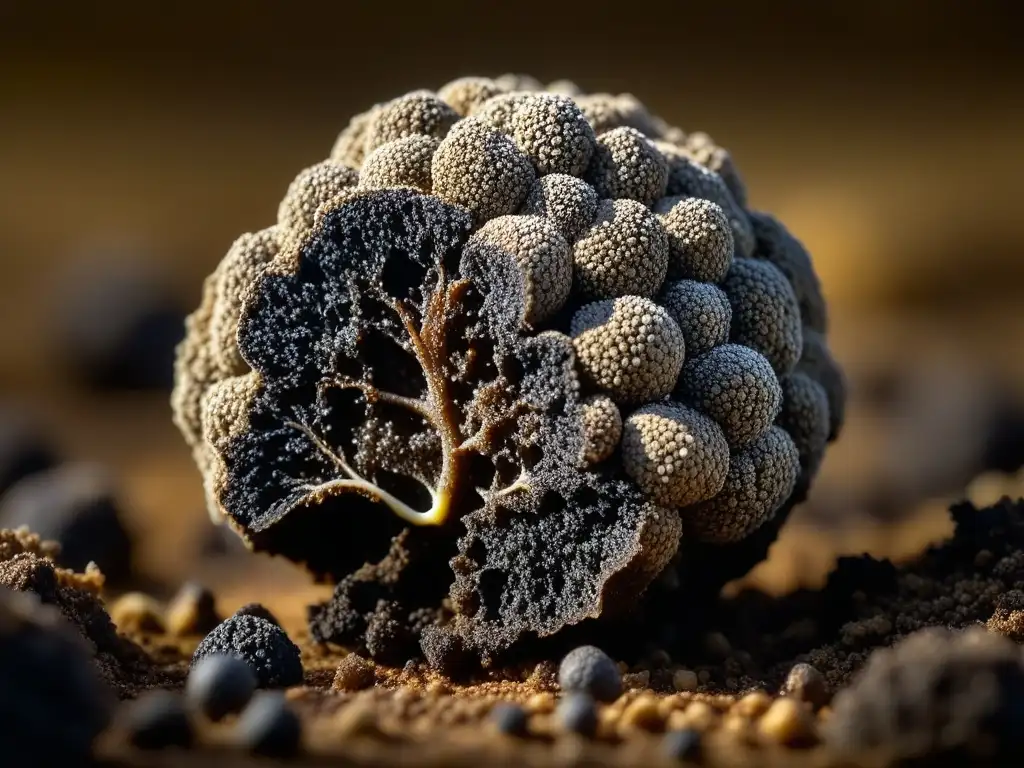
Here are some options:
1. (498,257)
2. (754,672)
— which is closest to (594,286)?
(498,257)

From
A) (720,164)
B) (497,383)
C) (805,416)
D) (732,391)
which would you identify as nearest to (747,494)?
(732,391)

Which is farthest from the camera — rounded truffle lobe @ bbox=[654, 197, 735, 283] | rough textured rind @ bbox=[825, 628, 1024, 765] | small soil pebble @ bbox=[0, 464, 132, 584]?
small soil pebble @ bbox=[0, 464, 132, 584]

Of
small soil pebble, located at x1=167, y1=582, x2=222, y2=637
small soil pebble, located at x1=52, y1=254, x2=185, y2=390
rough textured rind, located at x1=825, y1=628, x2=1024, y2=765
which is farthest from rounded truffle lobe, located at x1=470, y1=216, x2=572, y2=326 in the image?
small soil pebble, located at x1=52, y1=254, x2=185, y2=390

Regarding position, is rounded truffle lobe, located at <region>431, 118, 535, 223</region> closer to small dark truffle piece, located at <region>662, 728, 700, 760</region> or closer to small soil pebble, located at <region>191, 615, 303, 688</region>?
small soil pebble, located at <region>191, 615, 303, 688</region>

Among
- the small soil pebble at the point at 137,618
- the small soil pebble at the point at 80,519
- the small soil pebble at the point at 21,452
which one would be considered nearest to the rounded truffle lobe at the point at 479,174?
the small soil pebble at the point at 137,618

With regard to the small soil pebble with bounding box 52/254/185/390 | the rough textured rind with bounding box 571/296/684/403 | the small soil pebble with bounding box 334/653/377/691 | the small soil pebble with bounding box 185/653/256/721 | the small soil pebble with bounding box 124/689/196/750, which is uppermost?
the small soil pebble with bounding box 52/254/185/390

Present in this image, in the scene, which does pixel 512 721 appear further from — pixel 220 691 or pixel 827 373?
pixel 827 373
